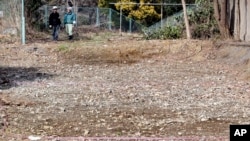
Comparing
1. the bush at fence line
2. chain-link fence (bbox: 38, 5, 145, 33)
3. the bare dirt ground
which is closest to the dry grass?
the bare dirt ground

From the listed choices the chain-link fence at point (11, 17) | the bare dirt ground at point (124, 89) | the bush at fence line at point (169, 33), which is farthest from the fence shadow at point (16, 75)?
the chain-link fence at point (11, 17)

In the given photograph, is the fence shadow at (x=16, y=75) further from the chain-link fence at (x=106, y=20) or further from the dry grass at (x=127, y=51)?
the chain-link fence at (x=106, y=20)

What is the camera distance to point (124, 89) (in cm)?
1334

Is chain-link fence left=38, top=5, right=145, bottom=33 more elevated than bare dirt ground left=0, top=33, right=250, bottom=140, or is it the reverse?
chain-link fence left=38, top=5, right=145, bottom=33

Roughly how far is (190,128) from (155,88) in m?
4.43

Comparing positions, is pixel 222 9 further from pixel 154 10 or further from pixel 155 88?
pixel 154 10

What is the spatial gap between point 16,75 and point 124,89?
3.92 meters

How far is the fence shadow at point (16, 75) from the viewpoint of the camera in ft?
46.9

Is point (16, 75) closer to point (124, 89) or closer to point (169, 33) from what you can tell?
point (124, 89)

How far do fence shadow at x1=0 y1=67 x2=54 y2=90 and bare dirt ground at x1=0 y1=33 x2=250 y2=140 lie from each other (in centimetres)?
2

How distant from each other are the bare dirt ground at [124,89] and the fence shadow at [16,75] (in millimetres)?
23

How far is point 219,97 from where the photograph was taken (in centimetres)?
1208

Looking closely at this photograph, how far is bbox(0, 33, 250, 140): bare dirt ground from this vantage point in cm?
938

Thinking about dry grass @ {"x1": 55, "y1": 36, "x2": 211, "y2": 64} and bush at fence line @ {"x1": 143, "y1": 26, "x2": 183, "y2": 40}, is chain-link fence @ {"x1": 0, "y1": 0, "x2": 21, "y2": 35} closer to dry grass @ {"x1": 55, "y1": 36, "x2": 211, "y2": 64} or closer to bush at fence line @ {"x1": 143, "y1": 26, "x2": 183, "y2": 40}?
dry grass @ {"x1": 55, "y1": 36, "x2": 211, "y2": 64}
